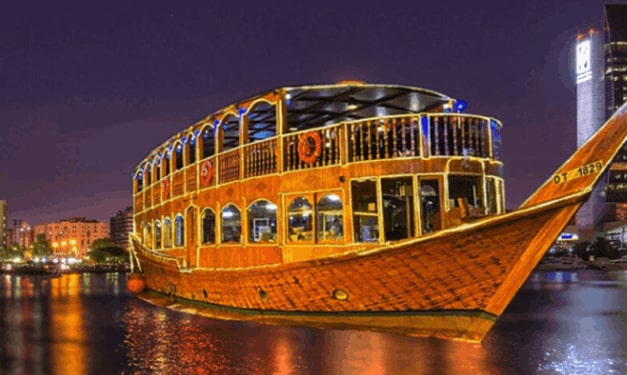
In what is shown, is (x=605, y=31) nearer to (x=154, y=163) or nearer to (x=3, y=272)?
(x=3, y=272)

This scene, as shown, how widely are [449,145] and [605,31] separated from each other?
133950 mm

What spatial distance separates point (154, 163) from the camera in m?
22.5

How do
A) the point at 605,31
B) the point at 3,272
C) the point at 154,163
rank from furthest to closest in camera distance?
the point at 605,31 → the point at 3,272 → the point at 154,163

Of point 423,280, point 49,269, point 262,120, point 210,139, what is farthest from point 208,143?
point 49,269

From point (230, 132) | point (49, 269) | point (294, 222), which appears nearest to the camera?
point (294, 222)

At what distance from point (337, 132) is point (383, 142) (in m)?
0.88

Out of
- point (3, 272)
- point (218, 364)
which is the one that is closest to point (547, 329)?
point (218, 364)

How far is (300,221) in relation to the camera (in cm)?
1516

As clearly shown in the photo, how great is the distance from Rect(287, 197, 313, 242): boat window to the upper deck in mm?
1054

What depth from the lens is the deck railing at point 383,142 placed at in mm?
11492

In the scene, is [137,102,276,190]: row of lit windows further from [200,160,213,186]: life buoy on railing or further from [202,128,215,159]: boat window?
[200,160,213,186]: life buoy on railing

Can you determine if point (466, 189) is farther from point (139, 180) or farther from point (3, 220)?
point (3, 220)

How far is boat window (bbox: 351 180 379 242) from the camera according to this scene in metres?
12.2

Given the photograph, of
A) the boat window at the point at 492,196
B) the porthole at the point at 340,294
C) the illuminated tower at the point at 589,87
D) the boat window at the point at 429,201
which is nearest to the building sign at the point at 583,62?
the illuminated tower at the point at 589,87
